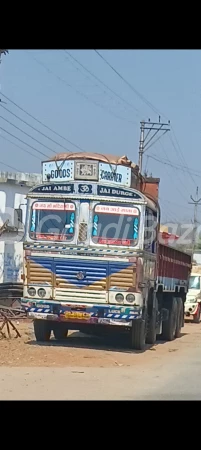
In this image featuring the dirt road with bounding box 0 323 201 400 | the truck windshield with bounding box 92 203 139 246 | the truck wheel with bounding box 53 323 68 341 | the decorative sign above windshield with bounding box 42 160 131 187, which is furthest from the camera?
the truck wheel with bounding box 53 323 68 341

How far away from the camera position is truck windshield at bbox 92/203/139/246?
1537 centimetres

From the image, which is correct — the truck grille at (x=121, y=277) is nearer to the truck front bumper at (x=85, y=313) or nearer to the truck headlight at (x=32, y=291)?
the truck front bumper at (x=85, y=313)

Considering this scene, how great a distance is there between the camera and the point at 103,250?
603 inches

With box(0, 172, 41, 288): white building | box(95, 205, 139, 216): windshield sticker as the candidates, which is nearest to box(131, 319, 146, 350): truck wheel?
box(95, 205, 139, 216): windshield sticker

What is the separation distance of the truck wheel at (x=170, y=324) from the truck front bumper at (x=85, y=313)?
5.67 metres

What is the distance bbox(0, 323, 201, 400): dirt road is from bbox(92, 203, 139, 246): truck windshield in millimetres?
2216

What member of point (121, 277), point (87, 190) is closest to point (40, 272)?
point (121, 277)

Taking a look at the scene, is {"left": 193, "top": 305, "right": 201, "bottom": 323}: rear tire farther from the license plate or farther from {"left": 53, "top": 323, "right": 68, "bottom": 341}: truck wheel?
the license plate

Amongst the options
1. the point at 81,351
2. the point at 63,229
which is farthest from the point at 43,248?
the point at 81,351

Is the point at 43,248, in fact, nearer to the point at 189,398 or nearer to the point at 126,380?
the point at 126,380

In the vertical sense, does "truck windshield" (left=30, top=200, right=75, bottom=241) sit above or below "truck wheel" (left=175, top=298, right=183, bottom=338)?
above
